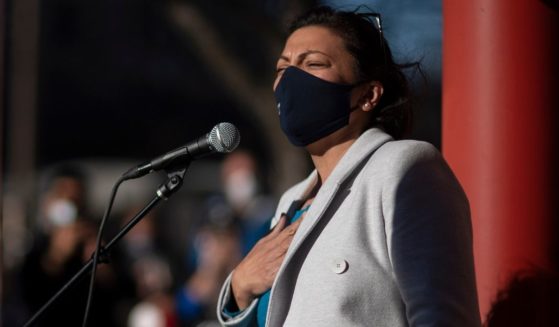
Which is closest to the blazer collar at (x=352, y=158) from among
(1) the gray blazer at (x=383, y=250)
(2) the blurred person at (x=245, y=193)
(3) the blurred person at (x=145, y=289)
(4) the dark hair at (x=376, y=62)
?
(1) the gray blazer at (x=383, y=250)

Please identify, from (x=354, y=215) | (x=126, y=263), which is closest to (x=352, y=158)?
(x=354, y=215)

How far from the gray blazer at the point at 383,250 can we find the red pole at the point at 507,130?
42 cm

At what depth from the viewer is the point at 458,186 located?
2.78 metres

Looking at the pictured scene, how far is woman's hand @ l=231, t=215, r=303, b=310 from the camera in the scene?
3012mm

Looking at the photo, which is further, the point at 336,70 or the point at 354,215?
the point at 336,70

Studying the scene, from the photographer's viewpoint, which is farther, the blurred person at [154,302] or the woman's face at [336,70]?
the blurred person at [154,302]

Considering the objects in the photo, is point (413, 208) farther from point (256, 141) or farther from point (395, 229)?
point (256, 141)

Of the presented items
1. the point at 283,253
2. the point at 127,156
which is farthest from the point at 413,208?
the point at 127,156

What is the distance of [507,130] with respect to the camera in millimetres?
3158

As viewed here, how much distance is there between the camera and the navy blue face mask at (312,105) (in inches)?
120

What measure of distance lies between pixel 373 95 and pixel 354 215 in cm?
46

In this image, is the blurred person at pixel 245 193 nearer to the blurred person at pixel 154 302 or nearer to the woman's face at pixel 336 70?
the blurred person at pixel 154 302

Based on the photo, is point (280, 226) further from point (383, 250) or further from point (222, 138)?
point (383, 250)

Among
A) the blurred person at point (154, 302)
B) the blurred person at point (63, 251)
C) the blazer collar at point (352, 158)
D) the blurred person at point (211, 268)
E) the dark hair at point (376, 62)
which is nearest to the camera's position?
the blazer collar at point (352, 158)
